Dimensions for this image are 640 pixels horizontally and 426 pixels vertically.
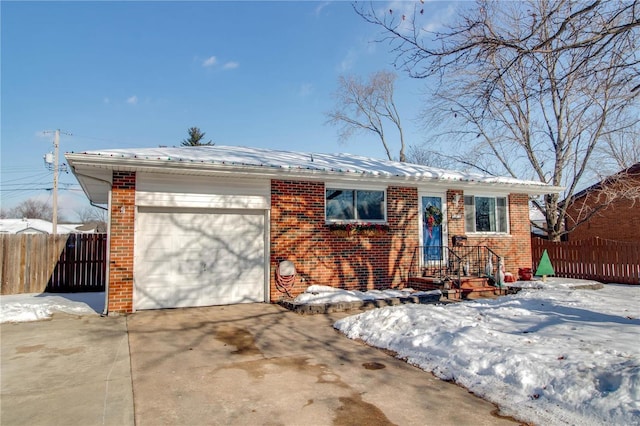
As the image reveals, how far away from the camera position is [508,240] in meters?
12.3

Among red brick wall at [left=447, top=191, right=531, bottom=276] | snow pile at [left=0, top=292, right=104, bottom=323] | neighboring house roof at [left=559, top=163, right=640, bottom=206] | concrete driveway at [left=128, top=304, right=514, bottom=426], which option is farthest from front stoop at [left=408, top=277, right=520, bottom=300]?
neighboring house roof at [left=559, top=163, right=640, bottom=206]

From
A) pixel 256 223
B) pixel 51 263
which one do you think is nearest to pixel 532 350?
pixel 256 223

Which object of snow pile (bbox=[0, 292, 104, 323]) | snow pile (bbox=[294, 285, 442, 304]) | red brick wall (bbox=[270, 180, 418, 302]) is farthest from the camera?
red brick wall (bbox=[270, 180, 418, 302])

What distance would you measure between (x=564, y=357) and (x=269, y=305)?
19.7ft

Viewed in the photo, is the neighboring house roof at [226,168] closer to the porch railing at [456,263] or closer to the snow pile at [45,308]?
the porch railing at [456,263]

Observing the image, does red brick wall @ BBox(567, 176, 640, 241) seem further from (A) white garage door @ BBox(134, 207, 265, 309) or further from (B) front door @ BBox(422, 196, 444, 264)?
(A) white garage door @ BBox(134, 207, 265, 309)

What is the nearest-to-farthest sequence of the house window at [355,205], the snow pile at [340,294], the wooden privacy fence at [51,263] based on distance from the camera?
1. the snow pile at [340,294]
2. the house window at [355,205]
3. the wooden privacy fence at [51,263]

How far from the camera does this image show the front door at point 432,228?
36.6 ft

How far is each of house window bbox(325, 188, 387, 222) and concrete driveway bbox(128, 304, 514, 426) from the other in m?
3.68

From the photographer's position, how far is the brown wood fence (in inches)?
505

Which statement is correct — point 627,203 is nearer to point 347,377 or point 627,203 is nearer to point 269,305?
point 269,305

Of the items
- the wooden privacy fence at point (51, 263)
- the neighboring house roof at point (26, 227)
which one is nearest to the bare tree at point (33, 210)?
the neighboring house roof at point (26, 227)

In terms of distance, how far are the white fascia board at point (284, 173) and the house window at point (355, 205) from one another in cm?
37

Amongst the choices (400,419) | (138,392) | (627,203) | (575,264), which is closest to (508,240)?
(575,264)
